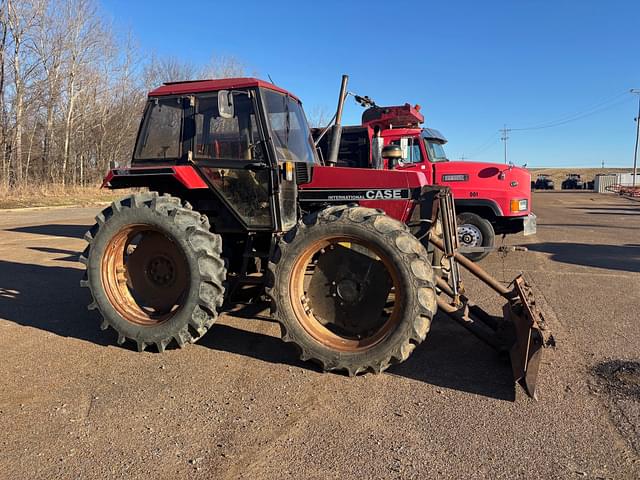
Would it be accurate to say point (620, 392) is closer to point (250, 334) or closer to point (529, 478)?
point (529, 478)

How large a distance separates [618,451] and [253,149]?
146 inches

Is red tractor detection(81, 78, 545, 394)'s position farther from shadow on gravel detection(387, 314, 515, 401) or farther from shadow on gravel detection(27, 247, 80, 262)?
shadow on gravel detection(27, 247, 80, 262)

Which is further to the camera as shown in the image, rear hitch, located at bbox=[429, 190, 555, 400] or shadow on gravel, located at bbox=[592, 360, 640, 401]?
shadow on gravel, located at bbox=[592, 360, 640, 401]

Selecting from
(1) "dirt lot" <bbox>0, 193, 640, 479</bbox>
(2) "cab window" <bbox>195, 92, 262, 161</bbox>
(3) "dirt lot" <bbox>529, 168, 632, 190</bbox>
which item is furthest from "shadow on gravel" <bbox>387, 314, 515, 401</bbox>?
(3) "dirt lot" <bbox>529, 168, 632, 190</bbox>

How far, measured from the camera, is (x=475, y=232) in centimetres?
937

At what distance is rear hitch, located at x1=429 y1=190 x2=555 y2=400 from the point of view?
132 inches

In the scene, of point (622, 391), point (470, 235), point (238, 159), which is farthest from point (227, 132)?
point (470, 235)

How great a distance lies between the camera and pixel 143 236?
15.8ft

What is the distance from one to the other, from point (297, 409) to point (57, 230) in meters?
13.7

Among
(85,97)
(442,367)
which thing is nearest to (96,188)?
(85,97)

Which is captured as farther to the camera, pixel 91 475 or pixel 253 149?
pixel 253 149

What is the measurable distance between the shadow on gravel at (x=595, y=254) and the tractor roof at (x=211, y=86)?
6975 millimetres

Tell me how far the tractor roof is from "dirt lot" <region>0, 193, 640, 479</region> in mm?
2490

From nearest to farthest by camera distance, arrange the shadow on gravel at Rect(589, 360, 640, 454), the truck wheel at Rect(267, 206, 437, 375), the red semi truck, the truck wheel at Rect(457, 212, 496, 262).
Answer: the shadow on gravel at Rect(589, 360, 640, 454)
the truck wheel at Rect(267, 206, 437, 375)
the truck wheel at Rect(457, 212, 496, 262)
the red semi truck
